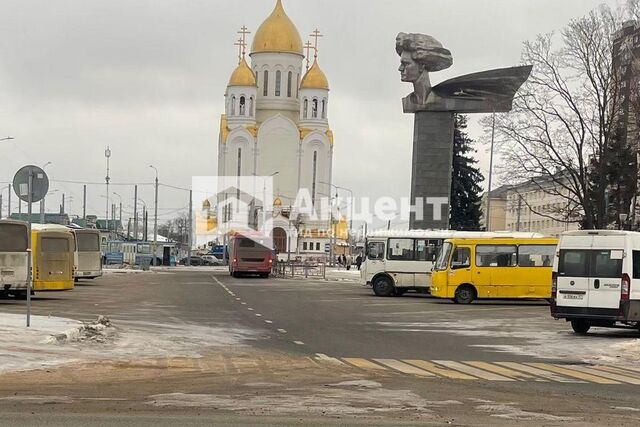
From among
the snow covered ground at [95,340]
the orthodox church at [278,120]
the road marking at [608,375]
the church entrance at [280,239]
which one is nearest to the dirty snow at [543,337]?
the road marking at [608,375]

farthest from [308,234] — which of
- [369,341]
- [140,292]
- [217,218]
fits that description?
[369,341]

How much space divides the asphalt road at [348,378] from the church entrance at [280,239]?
275 feet

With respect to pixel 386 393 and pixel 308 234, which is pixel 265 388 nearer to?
pixel 386 393

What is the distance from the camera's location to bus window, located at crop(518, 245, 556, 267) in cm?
3612

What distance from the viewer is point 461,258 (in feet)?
117

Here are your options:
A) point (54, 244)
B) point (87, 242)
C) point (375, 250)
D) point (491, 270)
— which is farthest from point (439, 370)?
point (87, 242)

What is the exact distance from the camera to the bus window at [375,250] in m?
41.7

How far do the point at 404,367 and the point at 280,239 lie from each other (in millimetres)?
96061

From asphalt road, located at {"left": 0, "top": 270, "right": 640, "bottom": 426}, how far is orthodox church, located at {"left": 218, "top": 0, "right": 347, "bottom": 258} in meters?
89.4

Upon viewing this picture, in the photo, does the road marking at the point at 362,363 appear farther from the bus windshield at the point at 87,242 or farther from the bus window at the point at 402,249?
the bus windshield at the point at 87,242

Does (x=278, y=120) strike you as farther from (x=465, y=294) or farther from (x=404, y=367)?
(x=404, y=367)

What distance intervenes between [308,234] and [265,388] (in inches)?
3893

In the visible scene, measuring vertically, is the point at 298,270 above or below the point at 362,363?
below

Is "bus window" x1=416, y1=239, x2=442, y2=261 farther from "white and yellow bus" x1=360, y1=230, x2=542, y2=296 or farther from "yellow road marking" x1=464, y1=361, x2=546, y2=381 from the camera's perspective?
"yellow road marking" x1=464, y1=361, x2=546, y2=381
